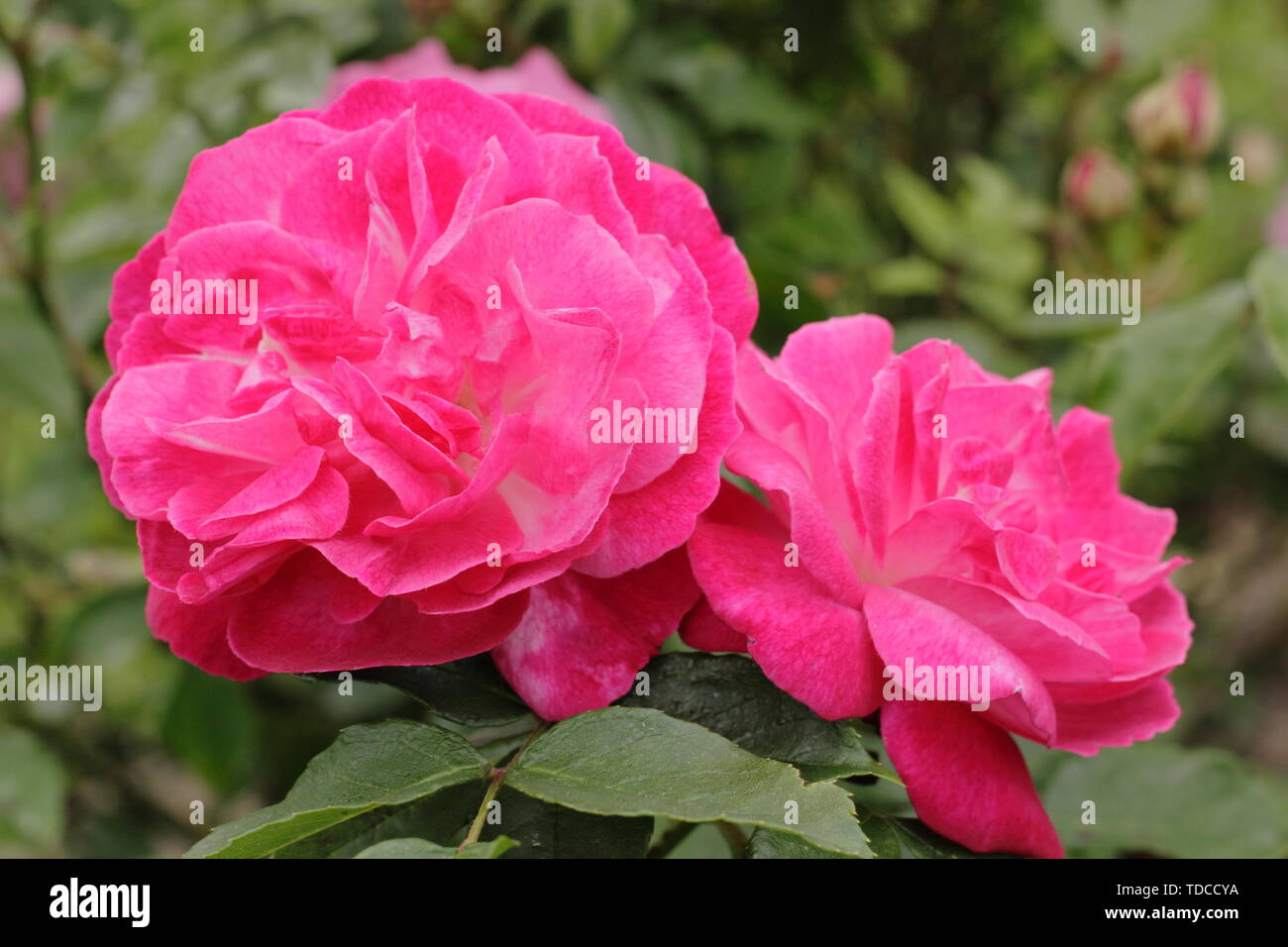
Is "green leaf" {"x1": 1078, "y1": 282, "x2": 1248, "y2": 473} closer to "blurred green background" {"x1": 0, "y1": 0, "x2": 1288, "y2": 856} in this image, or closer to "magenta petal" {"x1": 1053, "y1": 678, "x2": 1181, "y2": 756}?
"blurred green background" {"x1": 0, "y1": 0, "x2": 1288, "y2": 856}

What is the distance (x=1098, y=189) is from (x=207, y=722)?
106 centimetres

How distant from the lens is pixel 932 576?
1.77ft

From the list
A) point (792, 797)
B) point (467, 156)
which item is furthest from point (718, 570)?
point (467, 156)

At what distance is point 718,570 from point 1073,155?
1.16m

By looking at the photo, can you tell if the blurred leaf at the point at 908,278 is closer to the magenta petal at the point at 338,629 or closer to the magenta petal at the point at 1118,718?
the magenta petal at the point at 1118,718

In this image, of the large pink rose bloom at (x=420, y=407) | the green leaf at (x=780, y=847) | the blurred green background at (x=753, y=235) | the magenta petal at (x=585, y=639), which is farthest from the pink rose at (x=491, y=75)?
the green leaf at (x=780, y=847)

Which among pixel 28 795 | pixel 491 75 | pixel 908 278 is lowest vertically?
pixel 28 795

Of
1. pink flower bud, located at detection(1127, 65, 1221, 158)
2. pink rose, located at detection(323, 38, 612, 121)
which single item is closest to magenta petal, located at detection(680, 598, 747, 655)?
pink rose, located at detection(323, 38, 612, 121)

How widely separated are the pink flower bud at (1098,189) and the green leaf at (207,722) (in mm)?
1007

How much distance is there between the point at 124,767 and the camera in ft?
4.94

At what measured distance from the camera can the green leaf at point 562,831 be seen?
0.52 metres

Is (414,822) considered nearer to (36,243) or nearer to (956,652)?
(956,652)

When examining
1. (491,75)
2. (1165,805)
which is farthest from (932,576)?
(491,75)
